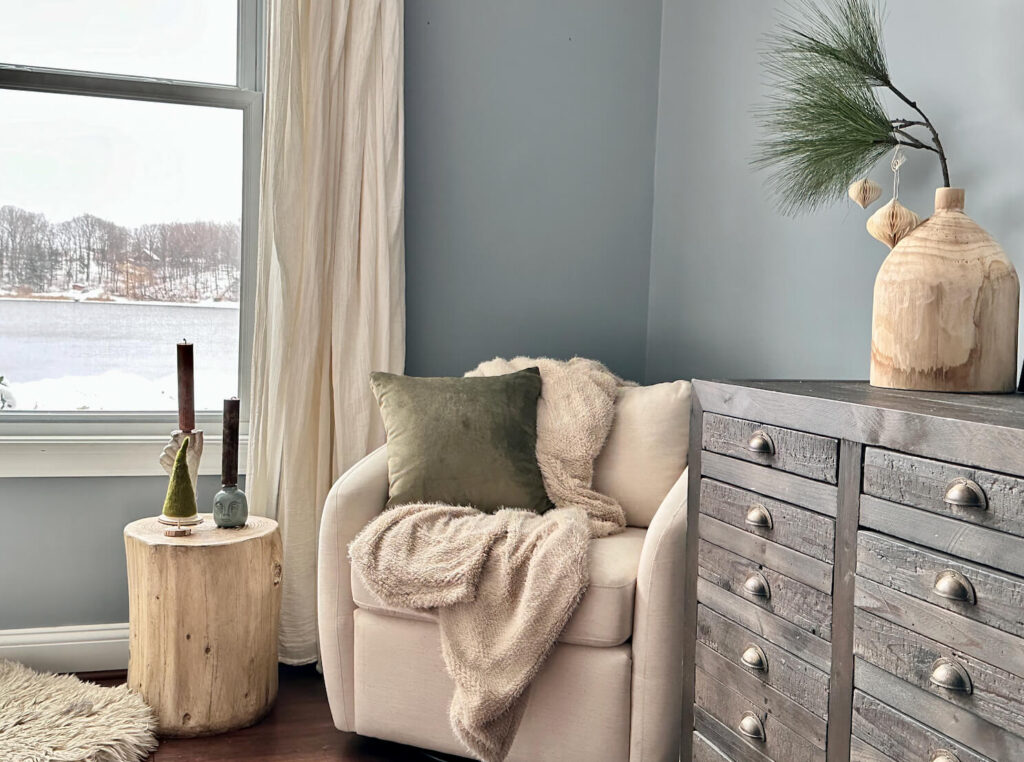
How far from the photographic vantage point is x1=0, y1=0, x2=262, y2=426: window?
2.52 meters

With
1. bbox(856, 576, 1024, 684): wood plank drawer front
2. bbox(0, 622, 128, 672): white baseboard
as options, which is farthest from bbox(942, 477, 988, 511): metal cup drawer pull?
bbox(0, 622, 128, 672): white baseboard

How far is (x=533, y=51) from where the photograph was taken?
9.32 feet

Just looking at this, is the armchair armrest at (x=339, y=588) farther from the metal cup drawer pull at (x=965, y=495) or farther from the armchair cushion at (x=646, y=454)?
the metal cup drawer pull at (x=965, y=495)

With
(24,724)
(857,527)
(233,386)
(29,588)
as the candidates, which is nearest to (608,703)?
(857,527)

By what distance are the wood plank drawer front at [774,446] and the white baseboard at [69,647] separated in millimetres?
1830

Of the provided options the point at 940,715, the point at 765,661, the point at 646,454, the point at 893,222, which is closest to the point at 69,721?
the point at 646,454

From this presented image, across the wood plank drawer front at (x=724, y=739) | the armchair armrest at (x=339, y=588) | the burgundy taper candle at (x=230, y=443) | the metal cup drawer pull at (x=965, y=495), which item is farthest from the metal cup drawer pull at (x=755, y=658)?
the burgundy taper candle at (x=230, y=443)

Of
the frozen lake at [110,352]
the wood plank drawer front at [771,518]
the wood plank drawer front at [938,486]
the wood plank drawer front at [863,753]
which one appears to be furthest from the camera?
the frozen lake at [110,352]

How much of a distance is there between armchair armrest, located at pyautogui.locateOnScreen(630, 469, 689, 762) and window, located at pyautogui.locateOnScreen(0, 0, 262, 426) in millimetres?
1457

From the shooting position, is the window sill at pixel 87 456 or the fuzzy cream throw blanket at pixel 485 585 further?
the window sill at pixel 87 456

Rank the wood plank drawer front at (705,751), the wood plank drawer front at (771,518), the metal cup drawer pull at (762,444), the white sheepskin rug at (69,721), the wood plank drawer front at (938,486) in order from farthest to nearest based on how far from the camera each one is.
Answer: the white sheepskin rug at (69,721)
the wood plank drawer front at (705,751)
the metal cup drawer pull at (762,444)
the wood plank drawer front at (771,518)
the wood plank drawer front at (938,486)

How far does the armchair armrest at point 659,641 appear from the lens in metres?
1.77

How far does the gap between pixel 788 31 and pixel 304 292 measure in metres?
1.45

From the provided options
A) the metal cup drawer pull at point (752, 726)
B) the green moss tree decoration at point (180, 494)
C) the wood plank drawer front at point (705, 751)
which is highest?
the green moss tree decoration at point (180, 494)
